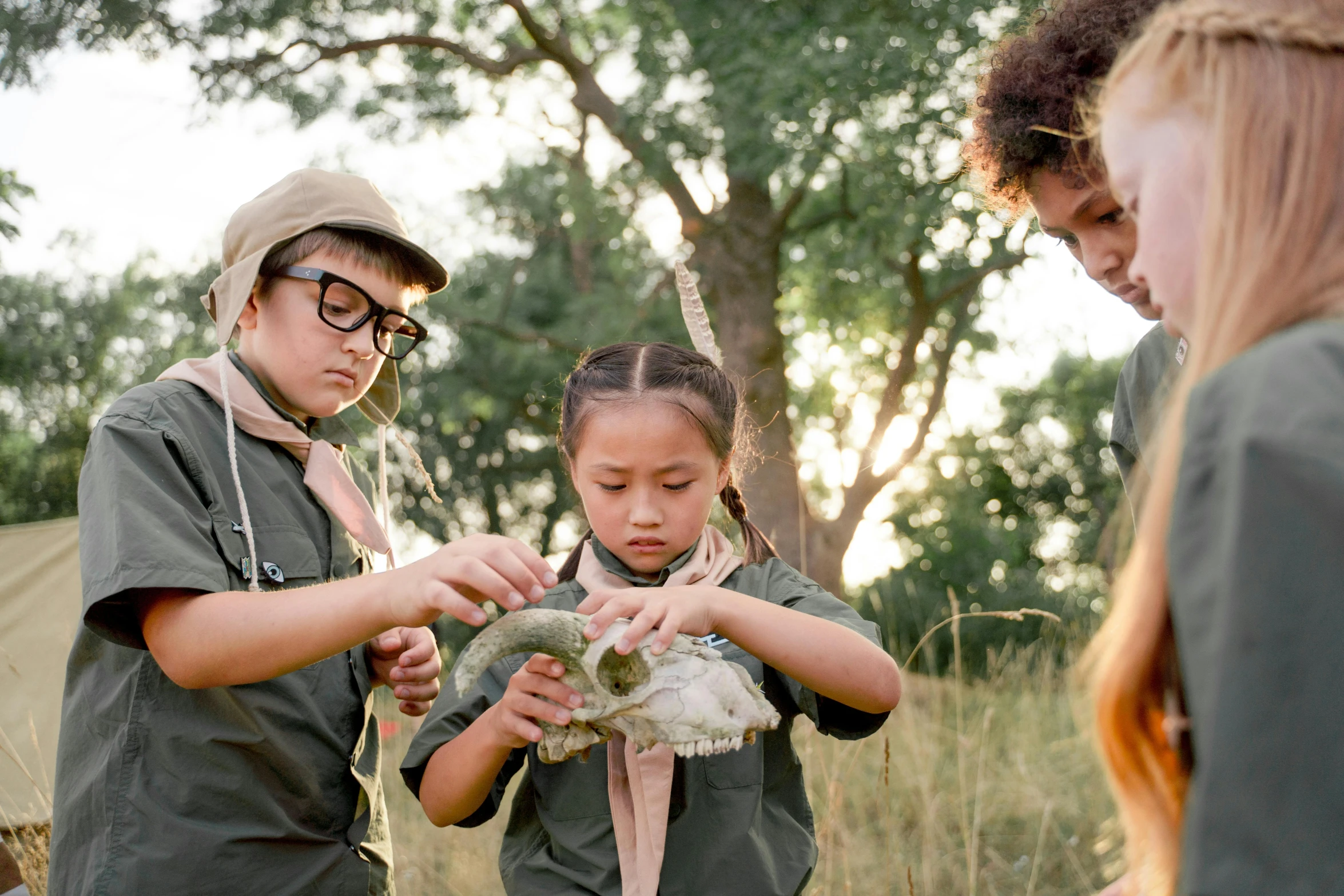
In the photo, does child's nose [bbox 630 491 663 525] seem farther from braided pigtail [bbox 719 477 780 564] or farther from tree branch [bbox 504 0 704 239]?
tree branch [bbox 504 0 704 239]

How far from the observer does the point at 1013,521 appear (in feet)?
91.7

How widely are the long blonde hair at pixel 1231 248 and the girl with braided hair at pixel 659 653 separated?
987 millimetres

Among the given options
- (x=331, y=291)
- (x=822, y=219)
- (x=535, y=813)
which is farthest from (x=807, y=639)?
(x=822, y=219)

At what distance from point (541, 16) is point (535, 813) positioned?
1264cm

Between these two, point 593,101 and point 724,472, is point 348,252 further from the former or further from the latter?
point 593,101

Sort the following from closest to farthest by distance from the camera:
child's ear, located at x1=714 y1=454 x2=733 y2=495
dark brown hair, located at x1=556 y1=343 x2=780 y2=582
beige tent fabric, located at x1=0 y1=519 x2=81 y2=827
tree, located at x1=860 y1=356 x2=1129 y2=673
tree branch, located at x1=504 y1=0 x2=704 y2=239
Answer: dark brown hair, located at x1=556 y1=343 x2=780 y2=582 < child's ear, located at x1=714 y1=454 x2=733 y2=495 < beige tent fabric, located at x1=0 y1=519 x2=81 y2=827 < tree branch, located at x1=504 y1=0 x2=704 y2=239 < tree, located at x1=860 y1=356 x2=1129 y2=673

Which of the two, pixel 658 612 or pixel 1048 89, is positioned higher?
pixel 1048 89

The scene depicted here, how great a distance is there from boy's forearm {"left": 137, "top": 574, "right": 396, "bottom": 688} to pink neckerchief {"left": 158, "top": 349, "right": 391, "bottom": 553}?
0.60m

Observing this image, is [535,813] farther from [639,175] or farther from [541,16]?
[541,16]

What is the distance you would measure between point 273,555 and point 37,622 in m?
4.74

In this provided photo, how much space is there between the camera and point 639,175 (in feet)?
41.7

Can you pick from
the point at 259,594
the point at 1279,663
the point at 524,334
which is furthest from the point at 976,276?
the point at 1279,663

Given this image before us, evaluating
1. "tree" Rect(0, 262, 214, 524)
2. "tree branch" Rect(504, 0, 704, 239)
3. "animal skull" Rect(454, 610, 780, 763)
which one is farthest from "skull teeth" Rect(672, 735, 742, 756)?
"tree" Rect(0, 262, 214, 524)

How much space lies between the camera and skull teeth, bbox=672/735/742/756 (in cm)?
202
